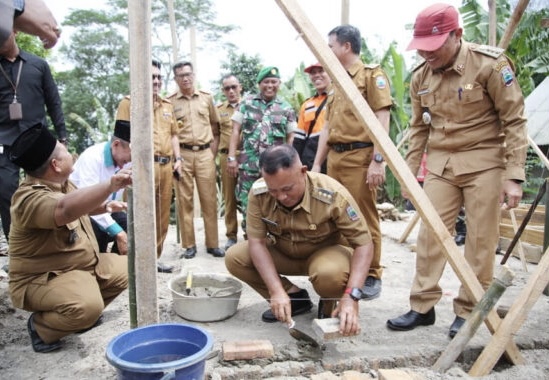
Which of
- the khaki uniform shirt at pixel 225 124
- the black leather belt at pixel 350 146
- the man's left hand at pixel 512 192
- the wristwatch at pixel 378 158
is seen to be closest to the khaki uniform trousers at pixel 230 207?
the khaki uniform shirt at pixel 225 124

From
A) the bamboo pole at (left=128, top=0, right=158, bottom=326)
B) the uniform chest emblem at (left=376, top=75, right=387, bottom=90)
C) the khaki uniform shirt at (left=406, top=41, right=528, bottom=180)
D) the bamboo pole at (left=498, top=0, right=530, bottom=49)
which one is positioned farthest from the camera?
the uniform chest emblem at (left=376, top=75, right=387, bottom=90)

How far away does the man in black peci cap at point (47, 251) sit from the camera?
251cm

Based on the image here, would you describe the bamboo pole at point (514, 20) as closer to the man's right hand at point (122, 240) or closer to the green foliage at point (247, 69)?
the man's right hand at point (122, 240)

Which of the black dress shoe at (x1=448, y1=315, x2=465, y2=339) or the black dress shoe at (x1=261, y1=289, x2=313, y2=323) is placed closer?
the black dress shoe at (x1=448, y1=315, x2=465, y2=339)

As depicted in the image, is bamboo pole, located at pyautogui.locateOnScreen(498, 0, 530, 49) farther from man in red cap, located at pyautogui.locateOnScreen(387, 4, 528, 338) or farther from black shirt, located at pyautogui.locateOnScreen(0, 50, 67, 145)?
black shirt, located at pyautogui.locateOnScreen(0, 50, 67, 145)

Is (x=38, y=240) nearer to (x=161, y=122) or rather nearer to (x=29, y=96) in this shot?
(x=29, y=96)

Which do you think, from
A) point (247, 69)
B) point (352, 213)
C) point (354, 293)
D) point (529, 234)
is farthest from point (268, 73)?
point (247, 69)

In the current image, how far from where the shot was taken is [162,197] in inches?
176

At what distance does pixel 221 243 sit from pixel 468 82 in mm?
3613

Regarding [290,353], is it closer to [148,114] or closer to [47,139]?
[148,114]

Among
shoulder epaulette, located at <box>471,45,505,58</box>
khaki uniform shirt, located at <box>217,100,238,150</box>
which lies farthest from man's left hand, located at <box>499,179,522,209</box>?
khaki uniform shirt, located at <box>217,100,238,150</box>

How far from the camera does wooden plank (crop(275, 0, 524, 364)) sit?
2156 millimetres

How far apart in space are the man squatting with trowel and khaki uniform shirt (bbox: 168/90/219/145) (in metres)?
2.13

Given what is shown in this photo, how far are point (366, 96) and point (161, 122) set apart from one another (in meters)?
2.02
